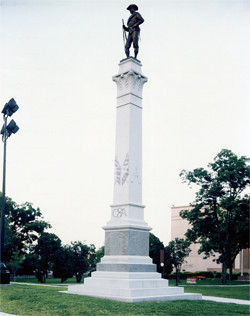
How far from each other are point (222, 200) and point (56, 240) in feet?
53.0

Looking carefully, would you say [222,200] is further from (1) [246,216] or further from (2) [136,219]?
(2) [136,219]

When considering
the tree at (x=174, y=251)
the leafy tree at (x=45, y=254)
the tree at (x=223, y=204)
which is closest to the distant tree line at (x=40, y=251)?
the leafy tree at (x=45, y=254)

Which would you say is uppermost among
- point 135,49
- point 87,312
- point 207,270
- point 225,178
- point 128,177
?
point 135,49

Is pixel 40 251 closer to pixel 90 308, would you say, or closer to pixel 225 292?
pixel 225 292

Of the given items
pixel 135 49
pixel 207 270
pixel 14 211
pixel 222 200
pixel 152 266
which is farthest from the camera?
pixel 207 270

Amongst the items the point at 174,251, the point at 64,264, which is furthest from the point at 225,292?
the point at 174,251

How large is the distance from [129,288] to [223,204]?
84.0 ft

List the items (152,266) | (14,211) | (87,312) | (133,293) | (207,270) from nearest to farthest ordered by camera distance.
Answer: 1. (87,312)
2. (133,293)
3. (152,266)
4. (14,211)
5. (207,270)

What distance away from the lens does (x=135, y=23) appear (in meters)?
19.5

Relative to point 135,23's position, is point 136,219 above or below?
below

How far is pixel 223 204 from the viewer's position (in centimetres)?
3831

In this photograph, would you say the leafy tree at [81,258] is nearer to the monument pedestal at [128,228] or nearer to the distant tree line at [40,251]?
the distant tree line at [40,251]

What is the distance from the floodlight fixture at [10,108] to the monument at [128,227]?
558 centimetres

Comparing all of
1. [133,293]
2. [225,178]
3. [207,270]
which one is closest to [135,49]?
[133,293]
